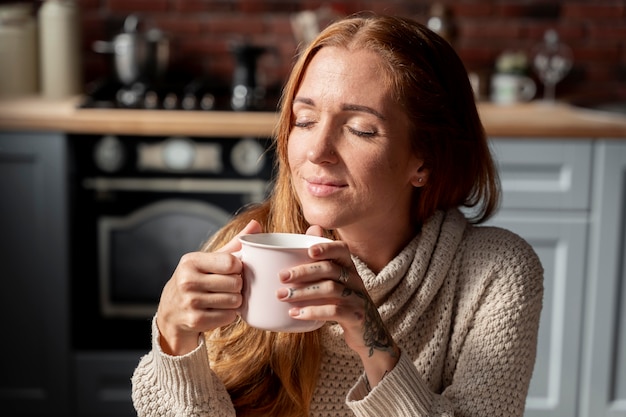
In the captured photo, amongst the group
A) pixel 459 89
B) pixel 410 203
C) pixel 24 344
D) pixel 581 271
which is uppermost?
pixel 459 89

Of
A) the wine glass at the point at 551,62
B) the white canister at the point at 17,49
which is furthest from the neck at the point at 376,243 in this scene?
the white canister at the point at 17,49

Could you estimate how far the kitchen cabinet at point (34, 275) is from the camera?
9.48 ft

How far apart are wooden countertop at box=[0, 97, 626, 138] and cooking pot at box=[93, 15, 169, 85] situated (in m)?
0.30

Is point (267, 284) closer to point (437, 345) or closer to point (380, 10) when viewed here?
point (437, 345)

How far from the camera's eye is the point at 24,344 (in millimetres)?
2988

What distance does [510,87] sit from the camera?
3.28m

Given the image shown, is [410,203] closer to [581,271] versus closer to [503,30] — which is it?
[581,271]

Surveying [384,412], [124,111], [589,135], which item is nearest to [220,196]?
[124,111]

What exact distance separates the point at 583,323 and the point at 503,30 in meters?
1.15

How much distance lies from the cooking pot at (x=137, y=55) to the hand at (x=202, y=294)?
2065 mm

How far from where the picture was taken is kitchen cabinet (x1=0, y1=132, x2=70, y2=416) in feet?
9.48

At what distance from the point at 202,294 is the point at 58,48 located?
2.37 m

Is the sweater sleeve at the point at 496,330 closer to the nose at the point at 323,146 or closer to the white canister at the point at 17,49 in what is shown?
the nose at the point at 323,146

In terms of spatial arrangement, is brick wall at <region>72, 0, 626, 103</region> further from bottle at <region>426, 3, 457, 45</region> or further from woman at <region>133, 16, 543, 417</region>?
woman at <region>133, 16, 543, 417</region>
